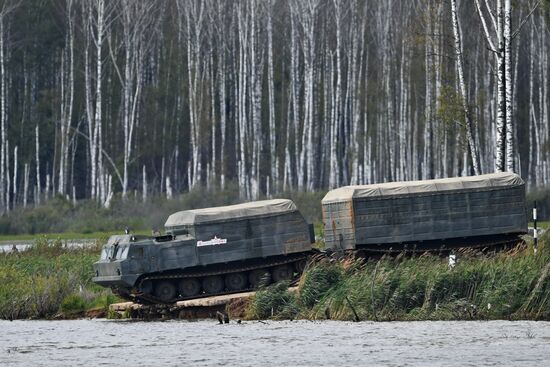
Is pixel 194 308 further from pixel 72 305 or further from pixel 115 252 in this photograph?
pixel 72 305

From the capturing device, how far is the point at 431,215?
120 ft

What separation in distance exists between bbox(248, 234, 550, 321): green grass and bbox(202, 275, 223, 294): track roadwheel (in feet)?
13.9

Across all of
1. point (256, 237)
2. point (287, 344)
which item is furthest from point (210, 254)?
point (287, 344)

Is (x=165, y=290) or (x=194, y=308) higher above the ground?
(x=165, y=290)

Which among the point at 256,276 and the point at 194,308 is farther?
the point at 256,276

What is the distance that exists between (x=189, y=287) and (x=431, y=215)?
21.5ft

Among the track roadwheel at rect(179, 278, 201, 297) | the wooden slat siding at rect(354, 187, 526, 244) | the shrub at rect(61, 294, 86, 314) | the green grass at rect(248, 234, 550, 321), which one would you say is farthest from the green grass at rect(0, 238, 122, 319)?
the wooden slat siding at rect(354, 187, 526, 244)

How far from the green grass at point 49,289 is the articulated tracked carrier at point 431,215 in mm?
6372

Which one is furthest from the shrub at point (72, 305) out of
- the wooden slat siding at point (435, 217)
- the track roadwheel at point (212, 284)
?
the wooden slat siding at point (435, 217)

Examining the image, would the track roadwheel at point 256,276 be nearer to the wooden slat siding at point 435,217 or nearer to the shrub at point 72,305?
the wooden slat siding at point 435,217

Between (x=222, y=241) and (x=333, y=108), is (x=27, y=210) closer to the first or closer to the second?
(x=333, y=108)

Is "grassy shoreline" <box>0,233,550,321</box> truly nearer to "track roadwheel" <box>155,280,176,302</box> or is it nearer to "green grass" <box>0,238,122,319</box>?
"green grass" <box>0,238,122,319</box>

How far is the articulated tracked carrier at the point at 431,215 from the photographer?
36469mm

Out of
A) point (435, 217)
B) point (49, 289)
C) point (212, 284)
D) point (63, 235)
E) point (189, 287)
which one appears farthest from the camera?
point (63, 235)
